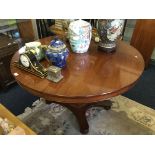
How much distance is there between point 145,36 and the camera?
179 centimetres

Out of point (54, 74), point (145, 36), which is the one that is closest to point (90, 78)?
point (54, 74)

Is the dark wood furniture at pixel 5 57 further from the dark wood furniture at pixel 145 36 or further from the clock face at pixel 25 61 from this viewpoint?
the dark wood furniture at pixel 145 36

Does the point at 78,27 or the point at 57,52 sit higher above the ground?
the point at 78,27

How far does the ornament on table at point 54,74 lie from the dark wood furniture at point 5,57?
0.90 meters

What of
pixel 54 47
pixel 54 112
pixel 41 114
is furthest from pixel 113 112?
pixel 54 47

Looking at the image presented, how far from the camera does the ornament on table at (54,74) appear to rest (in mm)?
854

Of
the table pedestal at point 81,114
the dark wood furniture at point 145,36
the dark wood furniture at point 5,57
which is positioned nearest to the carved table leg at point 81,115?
the table pedestal at point 81,114

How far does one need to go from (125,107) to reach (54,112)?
63 centimetres

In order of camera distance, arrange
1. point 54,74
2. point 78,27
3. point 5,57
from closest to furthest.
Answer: point 54,74
point 78,27
point 5,57

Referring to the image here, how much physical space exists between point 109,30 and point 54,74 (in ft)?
1.40

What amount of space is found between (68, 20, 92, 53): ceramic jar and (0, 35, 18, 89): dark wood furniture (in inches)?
32.4

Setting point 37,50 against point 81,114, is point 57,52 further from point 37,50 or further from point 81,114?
point 81,114
